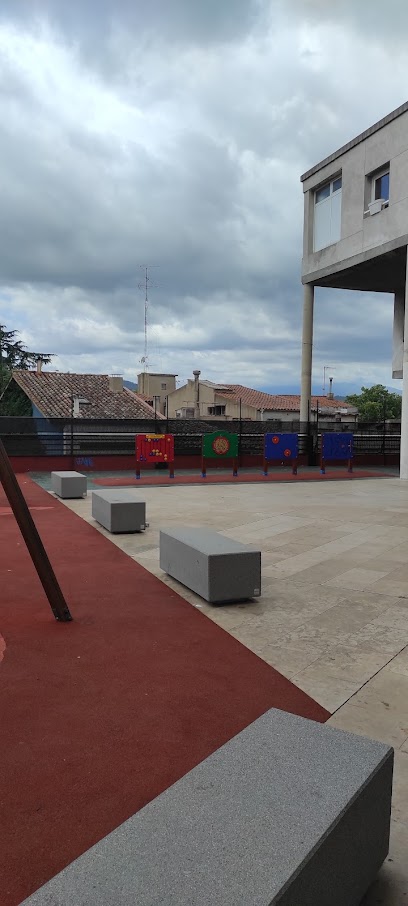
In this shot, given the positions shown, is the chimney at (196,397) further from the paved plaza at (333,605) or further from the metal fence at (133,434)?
the paved plaza at (333,605)

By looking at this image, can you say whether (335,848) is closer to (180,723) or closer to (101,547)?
(180,723)

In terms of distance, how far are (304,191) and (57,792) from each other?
3014 cm

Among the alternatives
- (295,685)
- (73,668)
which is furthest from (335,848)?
(73,668)

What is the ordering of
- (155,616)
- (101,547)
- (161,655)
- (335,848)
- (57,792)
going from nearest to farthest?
(335,848), (57,792), (161,655), (155,616), (101,547)

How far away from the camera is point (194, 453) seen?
25.5m

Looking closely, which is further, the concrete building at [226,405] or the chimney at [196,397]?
the concrete building at [226,405]

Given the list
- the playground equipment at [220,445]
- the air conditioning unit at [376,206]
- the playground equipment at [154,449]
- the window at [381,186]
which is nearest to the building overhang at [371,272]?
the air conditioning unit at [376,206]

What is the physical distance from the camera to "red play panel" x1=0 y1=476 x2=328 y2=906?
3.11 meters

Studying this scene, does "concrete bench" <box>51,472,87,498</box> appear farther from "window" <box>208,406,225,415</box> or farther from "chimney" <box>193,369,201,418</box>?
"window" <box>208,406,225,415</box>

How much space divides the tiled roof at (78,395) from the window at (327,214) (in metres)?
20.6

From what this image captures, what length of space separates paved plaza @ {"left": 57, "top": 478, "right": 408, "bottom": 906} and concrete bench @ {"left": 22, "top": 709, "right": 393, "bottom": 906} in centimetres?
63

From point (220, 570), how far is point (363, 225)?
21.5 metres

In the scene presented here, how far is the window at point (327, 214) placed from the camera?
1046 inches

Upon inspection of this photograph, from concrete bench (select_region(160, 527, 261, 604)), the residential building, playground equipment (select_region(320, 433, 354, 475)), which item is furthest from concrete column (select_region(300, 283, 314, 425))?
concrete bench (select_region(160, 527, 261, 604))
